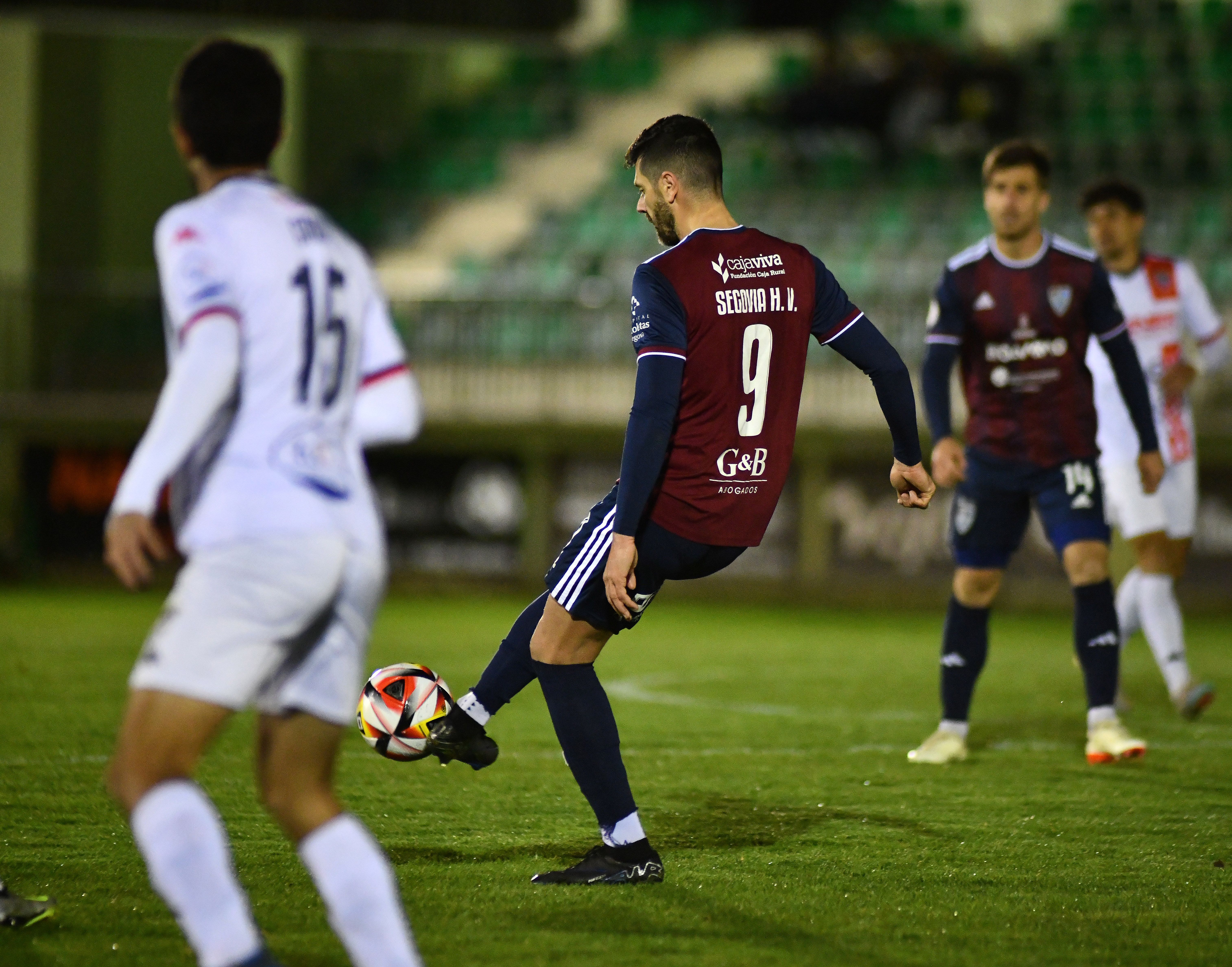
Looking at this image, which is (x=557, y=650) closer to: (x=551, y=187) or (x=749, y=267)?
(x=749, y=267)

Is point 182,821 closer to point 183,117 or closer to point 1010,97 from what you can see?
point 183,117

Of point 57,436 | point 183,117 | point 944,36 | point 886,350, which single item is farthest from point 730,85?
point 183,117

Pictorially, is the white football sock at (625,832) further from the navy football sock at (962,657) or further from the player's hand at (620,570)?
Result: the navy football sock at (962,657)

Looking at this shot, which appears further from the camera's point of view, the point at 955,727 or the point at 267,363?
the point at 955,727

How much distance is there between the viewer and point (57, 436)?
15.4 meters

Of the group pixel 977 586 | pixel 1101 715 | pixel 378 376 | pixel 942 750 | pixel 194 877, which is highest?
pixel 378 376

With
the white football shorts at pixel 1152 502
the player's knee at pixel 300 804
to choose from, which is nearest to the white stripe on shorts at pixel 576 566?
the player's knee at pixel 300 804

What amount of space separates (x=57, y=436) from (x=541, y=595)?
11.9 meters

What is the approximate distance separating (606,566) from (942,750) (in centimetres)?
256

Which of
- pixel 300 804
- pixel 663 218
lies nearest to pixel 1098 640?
pixel 663 218

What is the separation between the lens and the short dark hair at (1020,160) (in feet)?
20.3

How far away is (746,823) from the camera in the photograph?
5.11 m

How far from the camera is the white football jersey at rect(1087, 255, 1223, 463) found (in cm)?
723

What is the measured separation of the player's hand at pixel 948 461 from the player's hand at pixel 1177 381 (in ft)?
5.65
